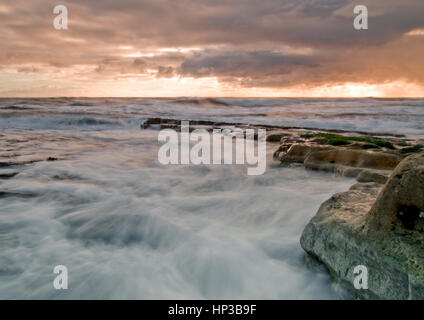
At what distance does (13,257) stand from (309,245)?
97.4 inches

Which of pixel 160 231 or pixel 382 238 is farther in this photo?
pixel 160 231

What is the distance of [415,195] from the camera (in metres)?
1.73

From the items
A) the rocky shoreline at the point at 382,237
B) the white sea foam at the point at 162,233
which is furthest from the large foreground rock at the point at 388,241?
the white sea foam at the point at 162,233

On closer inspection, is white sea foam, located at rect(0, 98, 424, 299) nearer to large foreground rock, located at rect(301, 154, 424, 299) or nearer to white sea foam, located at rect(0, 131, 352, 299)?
white sea foam, located at rect(0, 131, 352, 299)

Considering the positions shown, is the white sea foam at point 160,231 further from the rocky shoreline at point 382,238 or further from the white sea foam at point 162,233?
the rocky shoreline at point 382,238

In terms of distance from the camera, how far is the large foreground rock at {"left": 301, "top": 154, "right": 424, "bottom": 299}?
1637 millimetres

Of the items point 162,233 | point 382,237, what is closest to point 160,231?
point 162,233

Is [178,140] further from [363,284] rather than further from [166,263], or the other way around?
[363,284]

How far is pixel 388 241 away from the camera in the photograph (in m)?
1.76

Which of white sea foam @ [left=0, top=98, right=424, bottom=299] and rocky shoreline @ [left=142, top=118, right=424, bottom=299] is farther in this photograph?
white sea foam @ [left=0, top=98, right=424, bottom=299]

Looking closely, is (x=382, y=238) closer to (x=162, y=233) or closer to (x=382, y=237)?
(x=382, y=237)

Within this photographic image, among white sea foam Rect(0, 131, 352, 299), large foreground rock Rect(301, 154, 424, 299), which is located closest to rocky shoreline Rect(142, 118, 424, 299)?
large foreground rock Rect(301, 154, 424, 299)

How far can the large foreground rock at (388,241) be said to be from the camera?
5.37 ft
